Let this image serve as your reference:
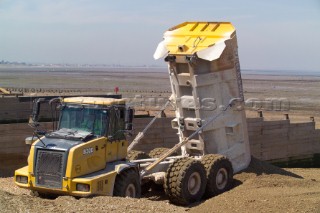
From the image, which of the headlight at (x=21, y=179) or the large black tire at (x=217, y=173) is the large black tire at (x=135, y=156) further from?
the headlight at (x=21, y=179)

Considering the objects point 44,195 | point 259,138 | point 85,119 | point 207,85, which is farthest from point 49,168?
point 259,138

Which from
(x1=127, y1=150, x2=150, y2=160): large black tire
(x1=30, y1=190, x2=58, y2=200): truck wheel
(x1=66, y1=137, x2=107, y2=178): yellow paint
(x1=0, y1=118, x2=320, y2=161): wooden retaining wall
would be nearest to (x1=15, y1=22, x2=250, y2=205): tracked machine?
(x1=66, y1=137, x2=107, y2=178): yellow paint

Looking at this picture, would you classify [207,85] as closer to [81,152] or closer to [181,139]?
[181,139]

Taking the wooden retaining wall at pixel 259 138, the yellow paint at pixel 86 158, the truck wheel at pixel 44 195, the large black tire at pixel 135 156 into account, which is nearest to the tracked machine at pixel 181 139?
the yellow paint at pixel 86 158

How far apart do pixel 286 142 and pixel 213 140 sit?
7.05 meters

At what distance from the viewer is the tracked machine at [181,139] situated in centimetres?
933

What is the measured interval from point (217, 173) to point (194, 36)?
3284 mm

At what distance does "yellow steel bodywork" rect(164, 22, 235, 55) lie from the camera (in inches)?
479

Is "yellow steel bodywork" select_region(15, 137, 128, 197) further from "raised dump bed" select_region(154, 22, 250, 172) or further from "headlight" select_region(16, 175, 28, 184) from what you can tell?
"raised dump bed" select_region(154, 22, 250, 172)

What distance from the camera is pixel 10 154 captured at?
1362 centimetres

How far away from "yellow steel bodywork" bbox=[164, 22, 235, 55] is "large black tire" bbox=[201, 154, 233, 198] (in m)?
2.44

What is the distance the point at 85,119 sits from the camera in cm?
987

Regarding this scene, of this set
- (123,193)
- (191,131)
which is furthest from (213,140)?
(123,193)

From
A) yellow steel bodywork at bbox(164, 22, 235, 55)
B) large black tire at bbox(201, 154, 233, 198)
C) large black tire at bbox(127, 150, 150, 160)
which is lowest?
large black tire at bbox(201, 154, 233, 198)
